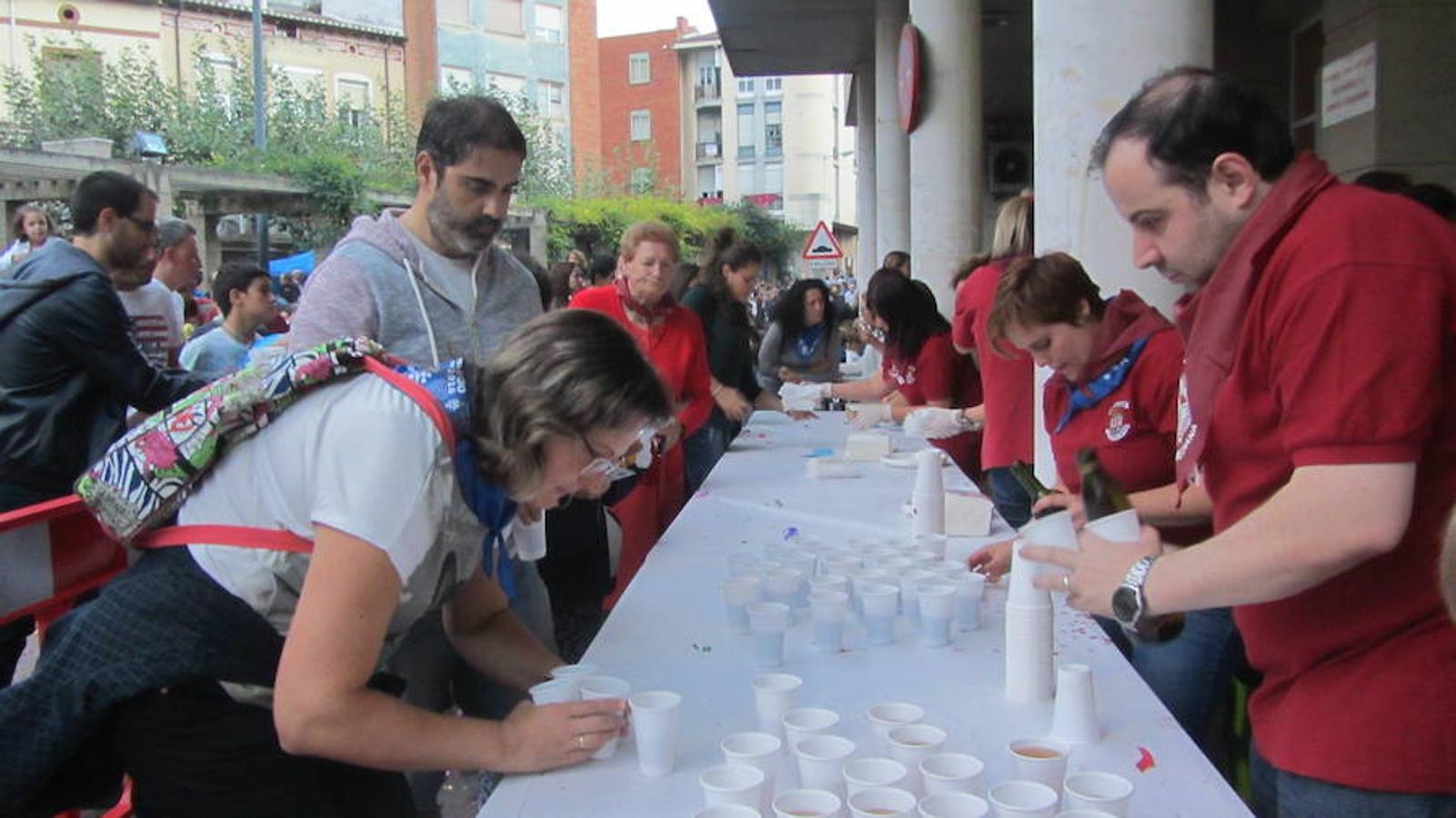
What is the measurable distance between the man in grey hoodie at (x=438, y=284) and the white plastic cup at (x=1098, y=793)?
1.47 meters

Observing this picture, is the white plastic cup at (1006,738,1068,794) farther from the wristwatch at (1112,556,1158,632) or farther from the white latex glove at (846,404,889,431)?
the white latex glove at (846,404,889,431)

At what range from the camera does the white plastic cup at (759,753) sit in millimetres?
1459

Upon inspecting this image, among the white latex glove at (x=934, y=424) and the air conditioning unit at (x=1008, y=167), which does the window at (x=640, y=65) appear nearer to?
the air conditioning unit at (x=1008, y=167)

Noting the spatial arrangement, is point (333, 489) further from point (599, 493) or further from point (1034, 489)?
point (1034, 489)

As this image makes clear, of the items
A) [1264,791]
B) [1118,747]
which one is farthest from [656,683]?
[1264,791]

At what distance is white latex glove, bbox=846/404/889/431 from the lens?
5.38 meters

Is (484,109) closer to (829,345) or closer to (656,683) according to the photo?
(656,683)

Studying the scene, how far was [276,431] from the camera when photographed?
1.59 m

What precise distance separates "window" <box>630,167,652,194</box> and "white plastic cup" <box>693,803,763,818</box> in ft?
119

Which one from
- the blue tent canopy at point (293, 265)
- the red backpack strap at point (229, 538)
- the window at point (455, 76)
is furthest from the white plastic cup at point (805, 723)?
the window at point (455, 76)

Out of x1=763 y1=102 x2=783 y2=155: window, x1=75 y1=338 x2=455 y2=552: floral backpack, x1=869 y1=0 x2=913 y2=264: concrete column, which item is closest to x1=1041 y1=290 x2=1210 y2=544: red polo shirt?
x1=75 y1=338 x2=455 y2=552: floral backpack

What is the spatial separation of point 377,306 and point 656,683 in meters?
1.09

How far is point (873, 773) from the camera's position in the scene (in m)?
1.46

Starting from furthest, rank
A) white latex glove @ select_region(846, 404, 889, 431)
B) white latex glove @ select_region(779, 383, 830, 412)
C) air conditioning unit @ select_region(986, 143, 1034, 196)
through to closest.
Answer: air conditioning unit @ select_region(986, 143, 1034, 196)
white latex glove @ select_region(779, 383, 830, 412)
white latex glove @ select_region(846, 404, 889, 431)
